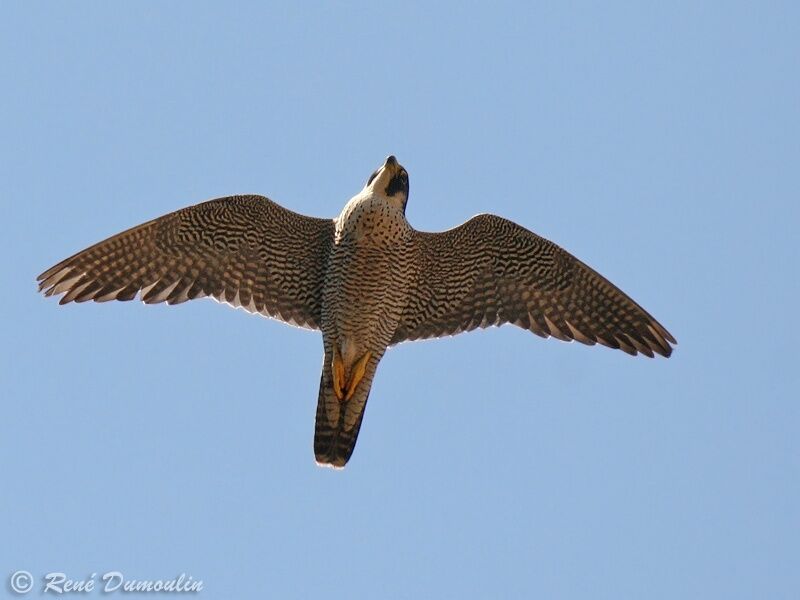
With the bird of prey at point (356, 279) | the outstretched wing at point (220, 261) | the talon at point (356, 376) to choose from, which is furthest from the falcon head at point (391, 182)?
the talon at point (356, 376)

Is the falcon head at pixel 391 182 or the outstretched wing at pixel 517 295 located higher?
the falcon head at pixel 391 182

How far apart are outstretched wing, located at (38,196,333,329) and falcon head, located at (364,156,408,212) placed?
705 millimetres

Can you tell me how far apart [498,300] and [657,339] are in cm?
157

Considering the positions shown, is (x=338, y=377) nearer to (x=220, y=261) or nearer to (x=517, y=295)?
(x=220, y=261)

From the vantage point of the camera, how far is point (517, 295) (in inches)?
515

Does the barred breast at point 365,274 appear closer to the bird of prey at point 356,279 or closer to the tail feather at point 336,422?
the bird of prey at point 356,279

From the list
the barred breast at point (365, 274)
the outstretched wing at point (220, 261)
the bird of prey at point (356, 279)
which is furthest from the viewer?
the outstretched wing at point (220, 261)

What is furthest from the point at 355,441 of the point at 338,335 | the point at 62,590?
the point at 62,590

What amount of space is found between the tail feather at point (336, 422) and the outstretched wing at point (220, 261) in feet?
2.70

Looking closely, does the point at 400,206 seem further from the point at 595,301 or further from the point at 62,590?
the point at 62,590

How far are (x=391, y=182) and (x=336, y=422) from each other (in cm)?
225

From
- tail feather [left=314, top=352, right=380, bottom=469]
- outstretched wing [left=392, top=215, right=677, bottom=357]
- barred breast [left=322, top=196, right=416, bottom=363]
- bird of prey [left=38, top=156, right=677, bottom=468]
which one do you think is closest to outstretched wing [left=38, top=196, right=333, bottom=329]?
bird of prey [left=38, top=156, right=677, bottom=468]

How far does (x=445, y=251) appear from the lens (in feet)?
42.2

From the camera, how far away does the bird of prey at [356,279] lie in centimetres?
1236
